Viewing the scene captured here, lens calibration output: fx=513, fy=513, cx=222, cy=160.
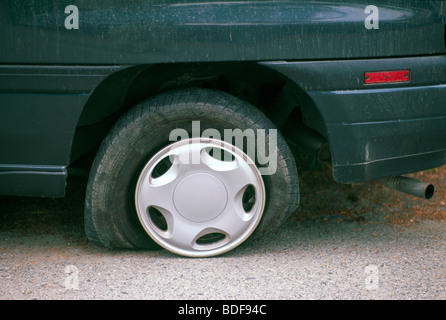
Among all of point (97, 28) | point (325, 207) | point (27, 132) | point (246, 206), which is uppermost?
point (97, 28)

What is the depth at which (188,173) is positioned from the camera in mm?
2391

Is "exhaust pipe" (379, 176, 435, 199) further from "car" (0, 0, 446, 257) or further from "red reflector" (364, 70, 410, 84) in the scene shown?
"red reflector" (364, 70, 410, 84)

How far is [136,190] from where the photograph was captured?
2412mm

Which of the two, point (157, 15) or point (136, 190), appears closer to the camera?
point (157, 15)

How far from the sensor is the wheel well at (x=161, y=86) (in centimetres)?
237

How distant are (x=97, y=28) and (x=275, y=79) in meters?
0.94

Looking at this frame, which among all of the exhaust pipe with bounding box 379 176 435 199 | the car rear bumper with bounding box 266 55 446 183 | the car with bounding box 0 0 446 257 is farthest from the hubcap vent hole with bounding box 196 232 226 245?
the exhaust pipe with bounding box 379 176 435 199

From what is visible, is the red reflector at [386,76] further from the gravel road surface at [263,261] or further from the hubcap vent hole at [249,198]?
the gravel road surface at [263,261]

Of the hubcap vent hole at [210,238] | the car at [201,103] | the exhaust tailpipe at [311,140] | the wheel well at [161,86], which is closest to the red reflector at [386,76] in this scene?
the car at [201,103]

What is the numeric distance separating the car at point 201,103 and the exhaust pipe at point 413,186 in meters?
0.02

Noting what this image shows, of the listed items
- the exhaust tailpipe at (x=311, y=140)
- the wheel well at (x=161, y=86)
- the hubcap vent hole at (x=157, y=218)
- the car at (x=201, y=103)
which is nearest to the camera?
the car at (x=201, y=103)

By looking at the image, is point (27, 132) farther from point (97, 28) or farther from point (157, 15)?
point (157, 15)

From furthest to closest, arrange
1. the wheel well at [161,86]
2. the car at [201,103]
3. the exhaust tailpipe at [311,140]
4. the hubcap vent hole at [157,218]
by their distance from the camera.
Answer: the exhaust tailpipe at [311,140] → the hubcap vent hole at [157,218] → the wheel well at [161,86] → the car at [201,103]
